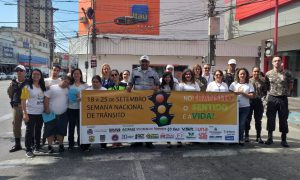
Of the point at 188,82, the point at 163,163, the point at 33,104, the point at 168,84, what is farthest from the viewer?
the point at 188,82

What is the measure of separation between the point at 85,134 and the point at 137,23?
100 ft

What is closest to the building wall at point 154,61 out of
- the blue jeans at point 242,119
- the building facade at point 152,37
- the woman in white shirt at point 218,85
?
the building facade at point 152,37

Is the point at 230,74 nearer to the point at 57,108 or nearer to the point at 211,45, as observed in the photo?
the point at 57,108

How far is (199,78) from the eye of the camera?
842cm

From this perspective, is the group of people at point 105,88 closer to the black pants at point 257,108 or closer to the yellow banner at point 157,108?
the black pants at point 257,108

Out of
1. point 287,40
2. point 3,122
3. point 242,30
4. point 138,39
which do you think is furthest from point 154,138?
point 138,39

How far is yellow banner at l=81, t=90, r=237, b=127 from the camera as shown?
7203mm

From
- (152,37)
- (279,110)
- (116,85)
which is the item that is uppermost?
(152,37)

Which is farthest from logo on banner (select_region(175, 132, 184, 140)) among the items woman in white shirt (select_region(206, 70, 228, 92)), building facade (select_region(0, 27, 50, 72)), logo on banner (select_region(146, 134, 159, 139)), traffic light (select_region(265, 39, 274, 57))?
building facade (select_region(0, 27, 50, 72))

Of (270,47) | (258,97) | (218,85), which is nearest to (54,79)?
(218,85)

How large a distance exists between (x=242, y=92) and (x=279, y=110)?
100cm

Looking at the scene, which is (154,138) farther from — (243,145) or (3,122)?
(3,122)

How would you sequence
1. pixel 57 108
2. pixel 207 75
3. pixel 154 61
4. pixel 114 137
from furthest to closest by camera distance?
pixel 154 61 → pixel 207 75 → pixel 114 137 → pixel 57 108

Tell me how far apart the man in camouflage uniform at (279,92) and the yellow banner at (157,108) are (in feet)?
3.12
